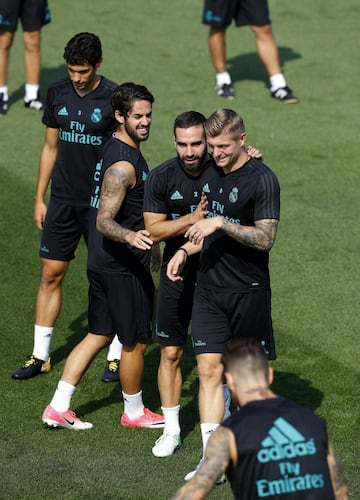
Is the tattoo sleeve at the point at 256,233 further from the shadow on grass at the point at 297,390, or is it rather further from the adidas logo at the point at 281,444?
the adidas logo at the point at 281,444

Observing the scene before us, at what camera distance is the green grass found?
807 cm

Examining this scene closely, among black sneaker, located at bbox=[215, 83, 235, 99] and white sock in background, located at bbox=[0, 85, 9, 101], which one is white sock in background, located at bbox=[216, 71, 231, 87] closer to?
black sneaker, located at bbox=[215, 83, 235, 99]

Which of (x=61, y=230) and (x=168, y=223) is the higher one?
(x=168, y=223)

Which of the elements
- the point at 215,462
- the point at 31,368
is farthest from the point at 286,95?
the point at 215,462

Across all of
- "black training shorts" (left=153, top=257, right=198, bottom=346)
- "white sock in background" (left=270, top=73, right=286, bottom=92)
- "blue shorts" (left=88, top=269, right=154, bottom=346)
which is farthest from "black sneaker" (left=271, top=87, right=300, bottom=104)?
"black training shorts" (left=153, top=257, right=198, bottom=346)

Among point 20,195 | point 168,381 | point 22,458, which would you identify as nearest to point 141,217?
point 168,381

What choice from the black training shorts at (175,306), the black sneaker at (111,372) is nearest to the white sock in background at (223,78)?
the black sneaker at (111,372)

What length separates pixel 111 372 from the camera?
31.1 ft

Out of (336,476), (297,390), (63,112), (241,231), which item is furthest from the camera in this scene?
(63,112)

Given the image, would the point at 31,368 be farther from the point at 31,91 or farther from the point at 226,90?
the point at 226,90

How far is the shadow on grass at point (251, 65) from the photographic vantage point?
55.5 ft

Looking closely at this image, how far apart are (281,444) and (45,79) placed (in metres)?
12.6

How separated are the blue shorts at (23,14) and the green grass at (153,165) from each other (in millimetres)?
1274

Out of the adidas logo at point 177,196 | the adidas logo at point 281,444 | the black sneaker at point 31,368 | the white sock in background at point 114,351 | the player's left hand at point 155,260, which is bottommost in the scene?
the black sneaker at point 31,368
